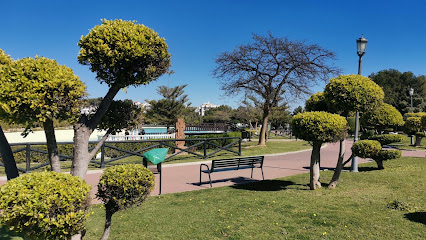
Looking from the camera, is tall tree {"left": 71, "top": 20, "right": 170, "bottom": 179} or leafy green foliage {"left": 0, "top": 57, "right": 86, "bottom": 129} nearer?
leafy green foliage {"left": 0, "top": 57, "right": 86, "bottom": 129}

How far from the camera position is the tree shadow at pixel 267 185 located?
723cm

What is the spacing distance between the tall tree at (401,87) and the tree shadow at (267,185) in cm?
4252

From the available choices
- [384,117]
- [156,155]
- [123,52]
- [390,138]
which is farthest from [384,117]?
[123,52]

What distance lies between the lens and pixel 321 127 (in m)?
5.95

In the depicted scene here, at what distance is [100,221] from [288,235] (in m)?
3.16

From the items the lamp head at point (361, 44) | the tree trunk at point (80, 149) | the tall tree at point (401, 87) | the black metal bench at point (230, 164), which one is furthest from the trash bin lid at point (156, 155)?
the tall tree at point (401, 87)

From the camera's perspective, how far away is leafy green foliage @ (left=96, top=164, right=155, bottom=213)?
129 inches

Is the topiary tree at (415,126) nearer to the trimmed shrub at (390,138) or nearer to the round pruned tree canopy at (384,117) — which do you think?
the round pruned tree canopy at (384,117)

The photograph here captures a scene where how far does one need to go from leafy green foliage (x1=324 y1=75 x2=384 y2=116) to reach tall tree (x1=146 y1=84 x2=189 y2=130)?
24030 mm

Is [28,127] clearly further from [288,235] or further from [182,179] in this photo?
[182,179]

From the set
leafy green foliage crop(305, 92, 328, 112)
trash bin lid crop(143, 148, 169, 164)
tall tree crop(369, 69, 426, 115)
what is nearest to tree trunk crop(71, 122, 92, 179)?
trash bin lid crop(143, 148, 169, 164)

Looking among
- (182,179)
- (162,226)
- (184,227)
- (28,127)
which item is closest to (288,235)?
(184,227)

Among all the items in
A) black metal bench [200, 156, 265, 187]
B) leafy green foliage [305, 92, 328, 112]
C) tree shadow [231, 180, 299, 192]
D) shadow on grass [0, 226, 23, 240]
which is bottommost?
shadow on grass [0, 226, 23, 240]

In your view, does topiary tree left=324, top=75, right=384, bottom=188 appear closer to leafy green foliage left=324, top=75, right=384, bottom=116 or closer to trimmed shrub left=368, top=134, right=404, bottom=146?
leafy green foliage left=324, top=75, right=384, bottom=116
